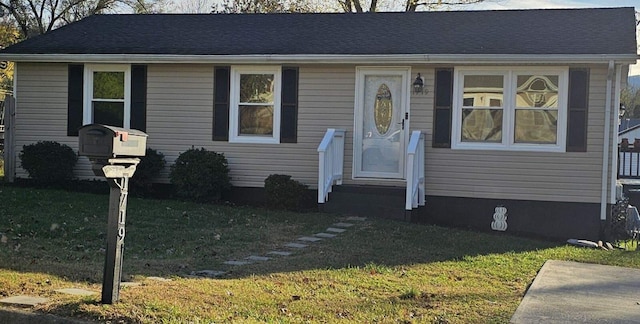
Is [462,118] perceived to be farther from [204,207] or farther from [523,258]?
[204,207]

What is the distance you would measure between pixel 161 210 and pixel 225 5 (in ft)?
72.8

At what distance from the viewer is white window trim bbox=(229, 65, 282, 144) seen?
522 inches

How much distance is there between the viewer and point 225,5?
3275cm

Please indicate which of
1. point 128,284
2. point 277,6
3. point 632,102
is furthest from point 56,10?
point 632,102

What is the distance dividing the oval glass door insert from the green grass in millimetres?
1954

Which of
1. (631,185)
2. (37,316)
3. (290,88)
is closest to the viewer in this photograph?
(37,316)

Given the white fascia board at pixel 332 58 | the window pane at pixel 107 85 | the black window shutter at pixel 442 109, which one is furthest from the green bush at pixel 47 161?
the black window shutter at pixel 442 109

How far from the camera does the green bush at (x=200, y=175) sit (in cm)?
1307

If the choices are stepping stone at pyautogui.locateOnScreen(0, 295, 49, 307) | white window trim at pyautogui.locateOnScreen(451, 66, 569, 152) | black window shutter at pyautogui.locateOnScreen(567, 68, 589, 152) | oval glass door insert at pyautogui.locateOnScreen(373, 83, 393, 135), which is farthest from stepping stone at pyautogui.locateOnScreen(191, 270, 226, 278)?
black window shutter at pyautogui.locateOnScreen(567, 68, 589, 152)

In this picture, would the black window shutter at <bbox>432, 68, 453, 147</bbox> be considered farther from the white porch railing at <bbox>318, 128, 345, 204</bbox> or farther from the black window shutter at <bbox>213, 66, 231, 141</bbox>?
the black window shutter at <bbox>213, 66, 231, 141</bbox>

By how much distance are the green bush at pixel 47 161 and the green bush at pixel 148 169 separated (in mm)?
1425

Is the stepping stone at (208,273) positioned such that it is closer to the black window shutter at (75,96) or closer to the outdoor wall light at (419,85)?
the outdoor wall light at (419,85)

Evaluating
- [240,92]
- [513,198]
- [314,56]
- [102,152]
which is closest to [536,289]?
[102,152]

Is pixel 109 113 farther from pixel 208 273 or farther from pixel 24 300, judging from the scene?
pixel 24 300
